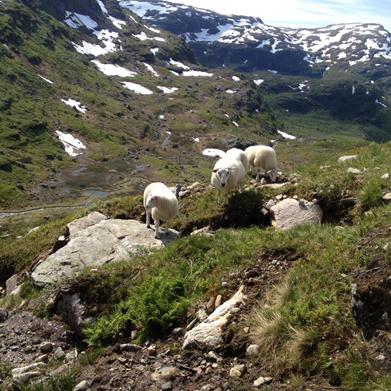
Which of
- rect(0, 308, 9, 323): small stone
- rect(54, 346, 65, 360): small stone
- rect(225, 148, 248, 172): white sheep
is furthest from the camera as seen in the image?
rect(225, 148, 248, 172): white sheep

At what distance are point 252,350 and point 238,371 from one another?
465mm

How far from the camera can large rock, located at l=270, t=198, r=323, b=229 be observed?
15547 mm

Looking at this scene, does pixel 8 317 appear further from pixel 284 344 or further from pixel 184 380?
pixel 284 344

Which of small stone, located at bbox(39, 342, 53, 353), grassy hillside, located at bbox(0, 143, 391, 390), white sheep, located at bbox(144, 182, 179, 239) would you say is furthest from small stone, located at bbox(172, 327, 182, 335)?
white sheep, located at bbox(144, 182, 179, 239)

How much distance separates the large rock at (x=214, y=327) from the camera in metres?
9.27

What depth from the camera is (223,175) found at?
60.1 feet

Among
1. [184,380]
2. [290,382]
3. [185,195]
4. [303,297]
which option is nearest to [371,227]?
[303,297]

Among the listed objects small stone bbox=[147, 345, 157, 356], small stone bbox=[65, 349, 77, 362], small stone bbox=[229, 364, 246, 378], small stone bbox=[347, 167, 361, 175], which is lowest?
small stone bbox=[65, 349, 77, 362]

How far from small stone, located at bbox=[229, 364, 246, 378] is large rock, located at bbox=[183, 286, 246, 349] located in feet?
2.45

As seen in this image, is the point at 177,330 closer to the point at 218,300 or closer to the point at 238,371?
the point at 218,300

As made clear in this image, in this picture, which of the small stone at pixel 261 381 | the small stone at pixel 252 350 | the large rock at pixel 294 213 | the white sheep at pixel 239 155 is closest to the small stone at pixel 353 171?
the large rock at pixel 294 213

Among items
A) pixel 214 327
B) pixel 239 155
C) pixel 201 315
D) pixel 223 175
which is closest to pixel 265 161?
pixel 239 155

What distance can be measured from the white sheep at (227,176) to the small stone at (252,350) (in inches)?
394

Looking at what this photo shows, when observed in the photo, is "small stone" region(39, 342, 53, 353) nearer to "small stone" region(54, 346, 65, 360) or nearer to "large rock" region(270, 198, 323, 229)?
"small stone" region(54, 346, 65, 360)
